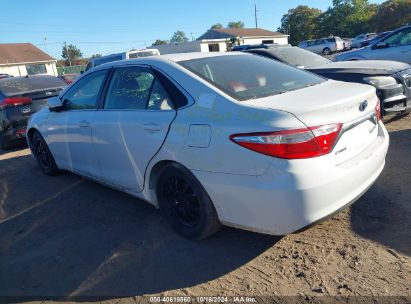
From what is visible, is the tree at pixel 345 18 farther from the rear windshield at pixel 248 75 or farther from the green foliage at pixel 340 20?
the rear windshield at pixel 248 75

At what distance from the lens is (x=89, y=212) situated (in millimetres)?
4340

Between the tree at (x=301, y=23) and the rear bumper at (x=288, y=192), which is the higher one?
the tree at (x=301, y=23)

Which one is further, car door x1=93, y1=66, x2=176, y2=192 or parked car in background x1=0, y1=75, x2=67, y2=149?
parked car in background x1=0, y1=75, x2=67, y2=149

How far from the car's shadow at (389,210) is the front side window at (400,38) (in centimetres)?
539

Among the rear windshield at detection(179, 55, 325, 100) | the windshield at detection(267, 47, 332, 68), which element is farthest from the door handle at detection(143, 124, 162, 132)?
the windshield at detection(267, 47, 332, 68)

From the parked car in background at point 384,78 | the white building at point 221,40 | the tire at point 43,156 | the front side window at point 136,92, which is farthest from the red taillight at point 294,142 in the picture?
the white building at point 221,40

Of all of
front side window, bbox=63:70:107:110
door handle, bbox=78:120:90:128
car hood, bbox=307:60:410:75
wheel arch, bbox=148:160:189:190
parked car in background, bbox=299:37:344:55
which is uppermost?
front side window, bbox=63:70:107:110

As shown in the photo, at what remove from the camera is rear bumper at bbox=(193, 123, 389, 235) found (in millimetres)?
2578

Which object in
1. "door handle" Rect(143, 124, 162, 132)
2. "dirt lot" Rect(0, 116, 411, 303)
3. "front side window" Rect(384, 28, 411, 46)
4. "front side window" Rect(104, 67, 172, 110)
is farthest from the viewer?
"front side window" Rect(384, 28, 411, 46)

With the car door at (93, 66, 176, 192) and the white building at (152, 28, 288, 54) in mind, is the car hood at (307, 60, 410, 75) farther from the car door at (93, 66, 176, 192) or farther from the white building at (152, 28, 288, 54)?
the white building at (152, 28, 288, 54)

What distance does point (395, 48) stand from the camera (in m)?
8.99

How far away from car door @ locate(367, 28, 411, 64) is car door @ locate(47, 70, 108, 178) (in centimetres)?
693

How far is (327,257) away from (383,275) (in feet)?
1.37

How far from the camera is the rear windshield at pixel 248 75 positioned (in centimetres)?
316
